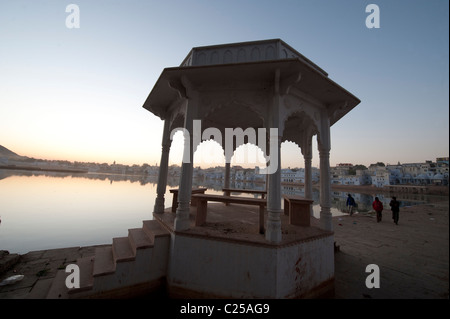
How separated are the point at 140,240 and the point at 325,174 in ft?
16.3

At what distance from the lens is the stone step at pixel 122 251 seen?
375 centimetres

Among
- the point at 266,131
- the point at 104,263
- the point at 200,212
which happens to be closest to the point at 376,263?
the point at 266,131

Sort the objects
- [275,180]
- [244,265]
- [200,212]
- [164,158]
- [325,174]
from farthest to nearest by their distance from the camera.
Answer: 1. [164,158]
2. [325,174]
3. [200,212]
4. [275,180]
5. [244,265]

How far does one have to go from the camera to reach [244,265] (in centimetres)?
345

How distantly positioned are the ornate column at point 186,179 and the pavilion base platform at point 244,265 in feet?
0.81

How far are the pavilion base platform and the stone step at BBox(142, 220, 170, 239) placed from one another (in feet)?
0.92

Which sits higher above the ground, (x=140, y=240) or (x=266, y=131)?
(x=266, y=131)

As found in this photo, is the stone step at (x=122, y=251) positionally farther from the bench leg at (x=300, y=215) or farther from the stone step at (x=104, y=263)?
the bench leg at (x=300, y=215)

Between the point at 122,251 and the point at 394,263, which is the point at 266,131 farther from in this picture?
the point at 394,263

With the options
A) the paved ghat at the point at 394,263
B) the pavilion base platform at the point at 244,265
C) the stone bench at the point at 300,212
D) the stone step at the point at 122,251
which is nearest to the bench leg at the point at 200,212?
the pavilion base platform at the point at 244,265

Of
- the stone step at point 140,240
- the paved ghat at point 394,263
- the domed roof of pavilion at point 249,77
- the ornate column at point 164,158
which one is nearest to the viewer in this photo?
the domed roof of pavilion at point 249,77

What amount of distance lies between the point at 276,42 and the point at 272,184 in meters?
3.05
